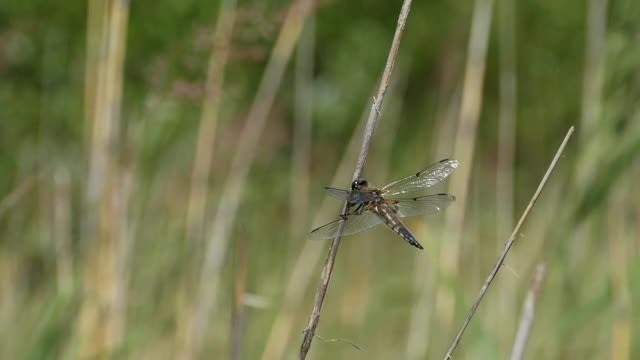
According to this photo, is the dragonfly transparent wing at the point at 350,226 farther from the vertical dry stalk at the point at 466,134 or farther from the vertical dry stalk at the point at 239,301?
the vertical dry stalk at the point at 466,134

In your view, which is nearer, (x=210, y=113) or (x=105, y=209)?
(x=105, y=209)

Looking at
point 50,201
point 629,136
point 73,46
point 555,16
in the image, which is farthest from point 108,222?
point 555,16

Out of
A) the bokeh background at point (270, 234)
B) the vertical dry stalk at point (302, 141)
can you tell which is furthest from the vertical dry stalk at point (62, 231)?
the vertical dry stalk at point (302, 141)

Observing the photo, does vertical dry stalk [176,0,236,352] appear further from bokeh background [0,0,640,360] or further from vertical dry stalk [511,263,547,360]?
vertical dry stalk [511,263,547,360]

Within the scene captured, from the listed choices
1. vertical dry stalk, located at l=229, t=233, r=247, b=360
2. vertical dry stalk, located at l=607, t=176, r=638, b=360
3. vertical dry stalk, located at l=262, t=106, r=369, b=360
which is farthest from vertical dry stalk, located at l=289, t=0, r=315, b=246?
vertical dry stalk, located at l=229, t=233, r=247, b=360

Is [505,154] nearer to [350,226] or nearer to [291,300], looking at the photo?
[291,300]

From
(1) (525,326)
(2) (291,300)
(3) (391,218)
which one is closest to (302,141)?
(2) (291,300)
